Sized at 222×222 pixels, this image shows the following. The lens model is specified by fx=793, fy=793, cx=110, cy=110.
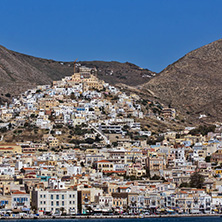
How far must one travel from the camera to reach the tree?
10364 cm

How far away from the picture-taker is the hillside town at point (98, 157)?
9206cm

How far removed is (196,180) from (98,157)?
19.2m

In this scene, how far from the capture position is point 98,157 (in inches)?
4688

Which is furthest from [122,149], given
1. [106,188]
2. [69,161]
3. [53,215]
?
[53,215]

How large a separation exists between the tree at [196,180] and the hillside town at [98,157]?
173 millimetres

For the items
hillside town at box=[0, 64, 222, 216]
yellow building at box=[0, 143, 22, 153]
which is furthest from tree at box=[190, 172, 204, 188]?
yellow building at box=[0, 143, 22, 153]

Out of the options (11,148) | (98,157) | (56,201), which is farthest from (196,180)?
(11,148)

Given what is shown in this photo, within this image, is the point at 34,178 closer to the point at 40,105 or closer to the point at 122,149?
the point at 122,149

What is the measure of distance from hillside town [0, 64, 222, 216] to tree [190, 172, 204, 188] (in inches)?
6.8

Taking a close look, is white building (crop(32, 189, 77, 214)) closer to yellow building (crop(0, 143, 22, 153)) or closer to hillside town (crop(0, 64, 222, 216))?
hillside town (crop(0, 64, 222, 216))

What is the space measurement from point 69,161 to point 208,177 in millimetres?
21370

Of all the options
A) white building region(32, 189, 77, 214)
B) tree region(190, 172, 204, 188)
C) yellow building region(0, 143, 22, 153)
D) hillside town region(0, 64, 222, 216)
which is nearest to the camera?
white building region(32, 189, 77, 214)

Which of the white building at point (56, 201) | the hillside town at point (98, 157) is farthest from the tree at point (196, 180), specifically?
the white building at point (56, 201)

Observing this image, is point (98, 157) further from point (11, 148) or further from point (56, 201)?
point (56, 201)
